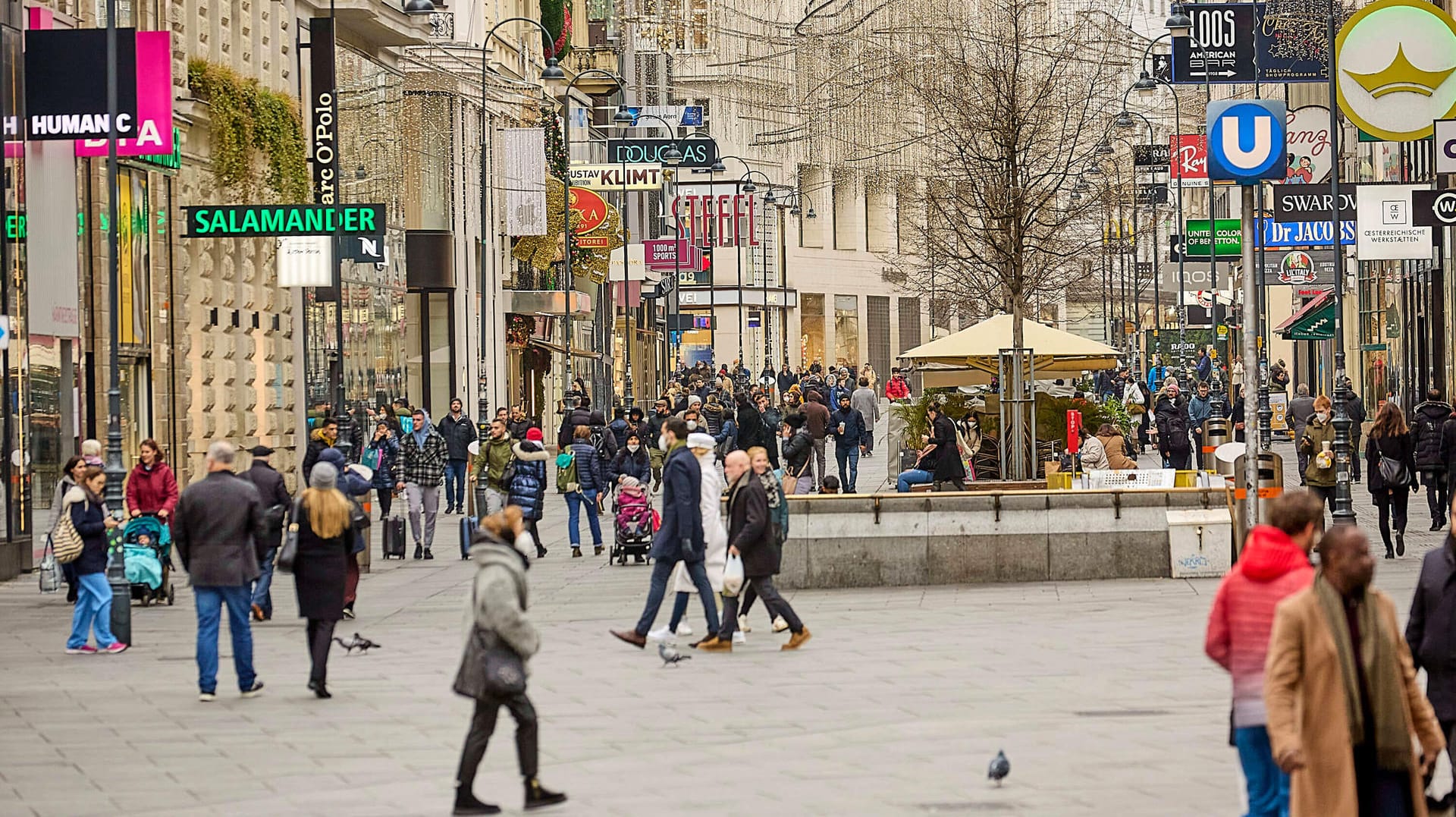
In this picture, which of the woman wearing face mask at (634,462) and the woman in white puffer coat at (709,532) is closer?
the woman in white puffer coat at (709,532)

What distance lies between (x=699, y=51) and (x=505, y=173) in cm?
4188

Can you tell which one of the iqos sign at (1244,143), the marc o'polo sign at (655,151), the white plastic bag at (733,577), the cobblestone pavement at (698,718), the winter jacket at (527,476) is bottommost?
the cobblestone pavement at (698,718)

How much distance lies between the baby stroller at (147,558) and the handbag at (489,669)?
9.75 metres

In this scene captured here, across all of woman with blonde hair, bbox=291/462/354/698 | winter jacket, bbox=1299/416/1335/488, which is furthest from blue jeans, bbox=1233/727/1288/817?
winter jacket, bbox=1299/416/1335/488

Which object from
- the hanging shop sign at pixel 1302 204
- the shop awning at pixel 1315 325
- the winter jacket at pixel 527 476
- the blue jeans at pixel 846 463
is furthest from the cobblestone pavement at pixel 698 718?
the shop awning at pixel 1315 325

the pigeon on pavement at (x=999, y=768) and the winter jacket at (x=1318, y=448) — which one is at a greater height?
the winter jacket at (x=1318, y=448)

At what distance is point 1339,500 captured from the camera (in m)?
25.1

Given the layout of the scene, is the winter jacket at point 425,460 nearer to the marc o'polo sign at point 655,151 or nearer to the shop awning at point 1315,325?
the shop awning at point 1315,325

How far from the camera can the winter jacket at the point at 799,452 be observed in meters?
31.3

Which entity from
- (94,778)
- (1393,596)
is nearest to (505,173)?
(1393,596)

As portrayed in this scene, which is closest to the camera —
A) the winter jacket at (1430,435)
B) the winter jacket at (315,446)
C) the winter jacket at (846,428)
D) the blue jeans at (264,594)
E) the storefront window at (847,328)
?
the blue jeans at (264,594)

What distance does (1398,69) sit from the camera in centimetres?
2569

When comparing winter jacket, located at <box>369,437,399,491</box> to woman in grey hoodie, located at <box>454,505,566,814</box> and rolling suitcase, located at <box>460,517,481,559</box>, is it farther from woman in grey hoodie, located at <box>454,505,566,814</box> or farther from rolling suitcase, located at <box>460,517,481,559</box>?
woman in grey hoodie, located at <box>454,505,566,814</box>

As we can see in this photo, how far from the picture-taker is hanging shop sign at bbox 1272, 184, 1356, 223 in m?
31.8
